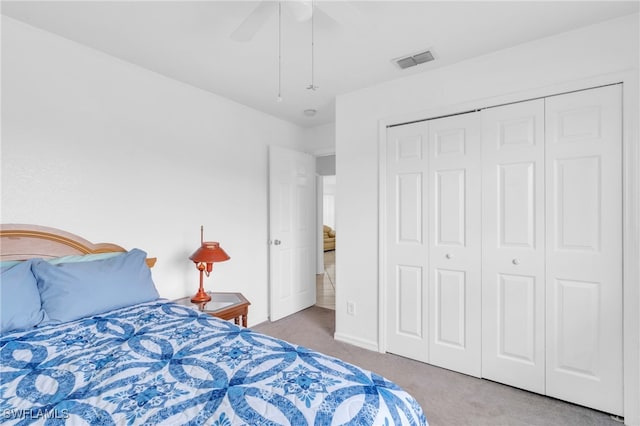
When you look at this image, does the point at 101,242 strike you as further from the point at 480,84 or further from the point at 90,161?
the point at 480,84

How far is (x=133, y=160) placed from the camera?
2.42 meters

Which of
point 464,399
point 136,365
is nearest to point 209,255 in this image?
point 136,365

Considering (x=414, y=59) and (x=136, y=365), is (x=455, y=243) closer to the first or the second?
(x=414, y=59)

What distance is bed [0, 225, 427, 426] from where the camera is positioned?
36.6 inches

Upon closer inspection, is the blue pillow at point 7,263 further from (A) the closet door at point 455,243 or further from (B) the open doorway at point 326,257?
(A) the closet door at point 455,243

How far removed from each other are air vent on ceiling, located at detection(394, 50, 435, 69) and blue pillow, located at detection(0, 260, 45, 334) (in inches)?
108

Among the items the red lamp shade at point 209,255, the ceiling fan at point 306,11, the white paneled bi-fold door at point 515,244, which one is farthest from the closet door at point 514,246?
the red lamp shade at point 209,255

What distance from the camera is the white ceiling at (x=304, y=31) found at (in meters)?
1.77

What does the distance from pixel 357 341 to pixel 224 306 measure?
1305 mm

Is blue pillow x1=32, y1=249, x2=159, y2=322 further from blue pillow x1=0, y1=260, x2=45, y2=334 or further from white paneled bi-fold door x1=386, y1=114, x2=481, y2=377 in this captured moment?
white paneled bi-fold door x1=386, y1=114, x2=481, y2=377

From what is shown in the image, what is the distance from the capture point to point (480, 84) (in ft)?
7.60

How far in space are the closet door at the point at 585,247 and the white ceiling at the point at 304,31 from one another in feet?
1.85

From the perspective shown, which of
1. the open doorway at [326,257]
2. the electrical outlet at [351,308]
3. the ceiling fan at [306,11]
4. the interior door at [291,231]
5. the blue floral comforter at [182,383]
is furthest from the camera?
the open doorway at [326,257]

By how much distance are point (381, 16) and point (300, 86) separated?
3.65 ft
